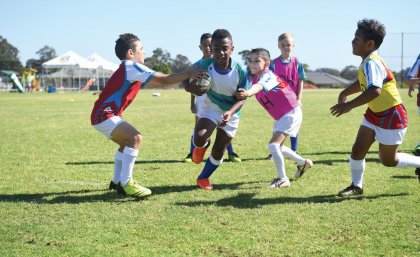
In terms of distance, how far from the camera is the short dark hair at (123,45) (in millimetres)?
6031

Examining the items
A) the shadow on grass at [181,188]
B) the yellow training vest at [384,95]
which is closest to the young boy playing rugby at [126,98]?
the shadow on grass at [181,188]

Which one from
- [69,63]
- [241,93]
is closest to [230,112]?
[241,93]

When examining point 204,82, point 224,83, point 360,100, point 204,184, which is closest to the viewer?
point 360,100

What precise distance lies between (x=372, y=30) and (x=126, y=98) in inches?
121

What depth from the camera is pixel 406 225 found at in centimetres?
452

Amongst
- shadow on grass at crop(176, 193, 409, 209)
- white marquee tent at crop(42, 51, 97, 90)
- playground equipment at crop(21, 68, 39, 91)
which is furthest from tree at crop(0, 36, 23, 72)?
shadow on grass at crop(176, 193, 409, 209)

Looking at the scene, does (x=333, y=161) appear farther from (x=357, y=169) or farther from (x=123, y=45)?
(x=123, y=45)

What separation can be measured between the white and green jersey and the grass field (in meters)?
1.15

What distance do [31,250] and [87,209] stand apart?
4.36 feet

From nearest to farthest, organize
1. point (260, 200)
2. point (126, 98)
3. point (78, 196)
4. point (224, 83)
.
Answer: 1. point (260, 200)
2. point (78, 196)
3. point (126, 98)
4. point (224, 83)

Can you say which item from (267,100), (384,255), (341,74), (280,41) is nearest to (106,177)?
(267,100)

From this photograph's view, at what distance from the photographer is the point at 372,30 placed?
5.51 meters

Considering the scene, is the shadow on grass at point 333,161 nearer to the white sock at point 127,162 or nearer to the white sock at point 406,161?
the white sock at point 406,161

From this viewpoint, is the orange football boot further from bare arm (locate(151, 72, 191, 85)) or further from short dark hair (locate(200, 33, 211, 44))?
short dark hair (locate(200, 33, 211, 44))
